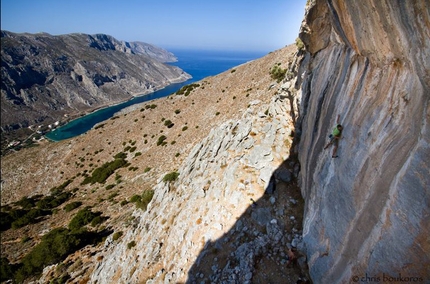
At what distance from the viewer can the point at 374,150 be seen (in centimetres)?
820

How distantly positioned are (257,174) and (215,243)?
562 cm

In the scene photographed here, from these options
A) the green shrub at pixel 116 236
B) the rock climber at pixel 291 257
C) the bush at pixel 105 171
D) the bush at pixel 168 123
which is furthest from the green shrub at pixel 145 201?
the bush at pixel 168 123

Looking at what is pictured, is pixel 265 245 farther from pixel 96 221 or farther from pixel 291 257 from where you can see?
pixel 96 221

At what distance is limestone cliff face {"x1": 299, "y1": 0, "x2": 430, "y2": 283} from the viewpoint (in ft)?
21.9

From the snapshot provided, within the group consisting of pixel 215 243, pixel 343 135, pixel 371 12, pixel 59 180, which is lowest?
pixel 59 180

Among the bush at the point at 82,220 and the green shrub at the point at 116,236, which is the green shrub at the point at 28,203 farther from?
the green shrub at the point at 116,236

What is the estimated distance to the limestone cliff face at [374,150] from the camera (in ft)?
21.9

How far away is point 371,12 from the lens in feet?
25.2

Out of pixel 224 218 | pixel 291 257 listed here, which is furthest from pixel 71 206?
pixel 291 257

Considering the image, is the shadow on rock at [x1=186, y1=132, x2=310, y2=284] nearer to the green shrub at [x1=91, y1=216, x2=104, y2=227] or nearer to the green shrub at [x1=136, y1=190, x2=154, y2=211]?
the green shrub at [x1=136, y1=190, x2=154, y2=211]

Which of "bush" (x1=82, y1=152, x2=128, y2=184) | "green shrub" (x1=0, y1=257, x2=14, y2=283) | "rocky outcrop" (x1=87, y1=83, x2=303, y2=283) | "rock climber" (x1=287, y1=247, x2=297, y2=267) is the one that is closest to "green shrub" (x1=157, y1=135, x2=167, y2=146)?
"bush" (x1=82, y1=152, x2=128, y2=184)

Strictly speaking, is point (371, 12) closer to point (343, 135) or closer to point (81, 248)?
point (343, 135)

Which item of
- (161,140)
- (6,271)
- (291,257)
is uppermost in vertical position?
(291,257)

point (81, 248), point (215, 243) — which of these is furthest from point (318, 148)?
point (81, 248)
